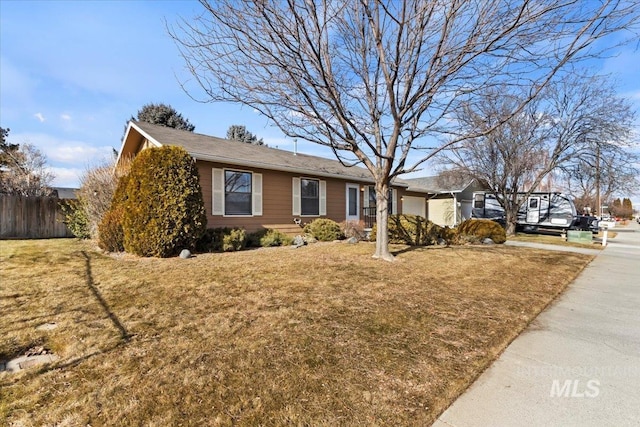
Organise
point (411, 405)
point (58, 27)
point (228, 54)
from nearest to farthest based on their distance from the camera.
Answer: point (411, 405)
point (228, 54)
point (58, 27)

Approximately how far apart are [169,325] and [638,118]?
1887cm

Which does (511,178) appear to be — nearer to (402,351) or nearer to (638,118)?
(638,118)

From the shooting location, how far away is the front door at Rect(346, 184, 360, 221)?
1431 cm

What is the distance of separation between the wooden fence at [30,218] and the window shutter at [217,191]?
7606 mm

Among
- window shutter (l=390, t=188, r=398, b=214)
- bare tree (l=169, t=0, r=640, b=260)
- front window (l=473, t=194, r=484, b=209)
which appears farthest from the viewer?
front window (l=473, t=194, r=484, b=209)

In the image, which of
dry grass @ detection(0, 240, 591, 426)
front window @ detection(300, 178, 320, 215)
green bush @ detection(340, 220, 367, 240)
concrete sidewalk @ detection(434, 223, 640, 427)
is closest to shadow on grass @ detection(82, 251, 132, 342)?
dry grass @ detection(0, 240, 591, 426)

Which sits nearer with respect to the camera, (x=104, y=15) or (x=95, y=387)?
(x=95, y=387)

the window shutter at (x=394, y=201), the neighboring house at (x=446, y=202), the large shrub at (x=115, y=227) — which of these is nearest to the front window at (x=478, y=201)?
the neighboring house at (x=446, y=202)

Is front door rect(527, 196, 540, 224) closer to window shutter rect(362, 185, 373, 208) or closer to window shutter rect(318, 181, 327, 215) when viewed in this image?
window shutter rect(362, 185, 373, 208)

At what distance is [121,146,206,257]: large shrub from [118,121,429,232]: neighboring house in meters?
1.35

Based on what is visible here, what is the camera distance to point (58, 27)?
22.0 ft

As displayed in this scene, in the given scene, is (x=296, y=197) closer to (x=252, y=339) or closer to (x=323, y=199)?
(x=323, y=199)

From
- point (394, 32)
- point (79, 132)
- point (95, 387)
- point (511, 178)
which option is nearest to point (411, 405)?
point (95, 387)

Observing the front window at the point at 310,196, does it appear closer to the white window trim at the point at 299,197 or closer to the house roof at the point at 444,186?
the white window trim at the point at 299,197
